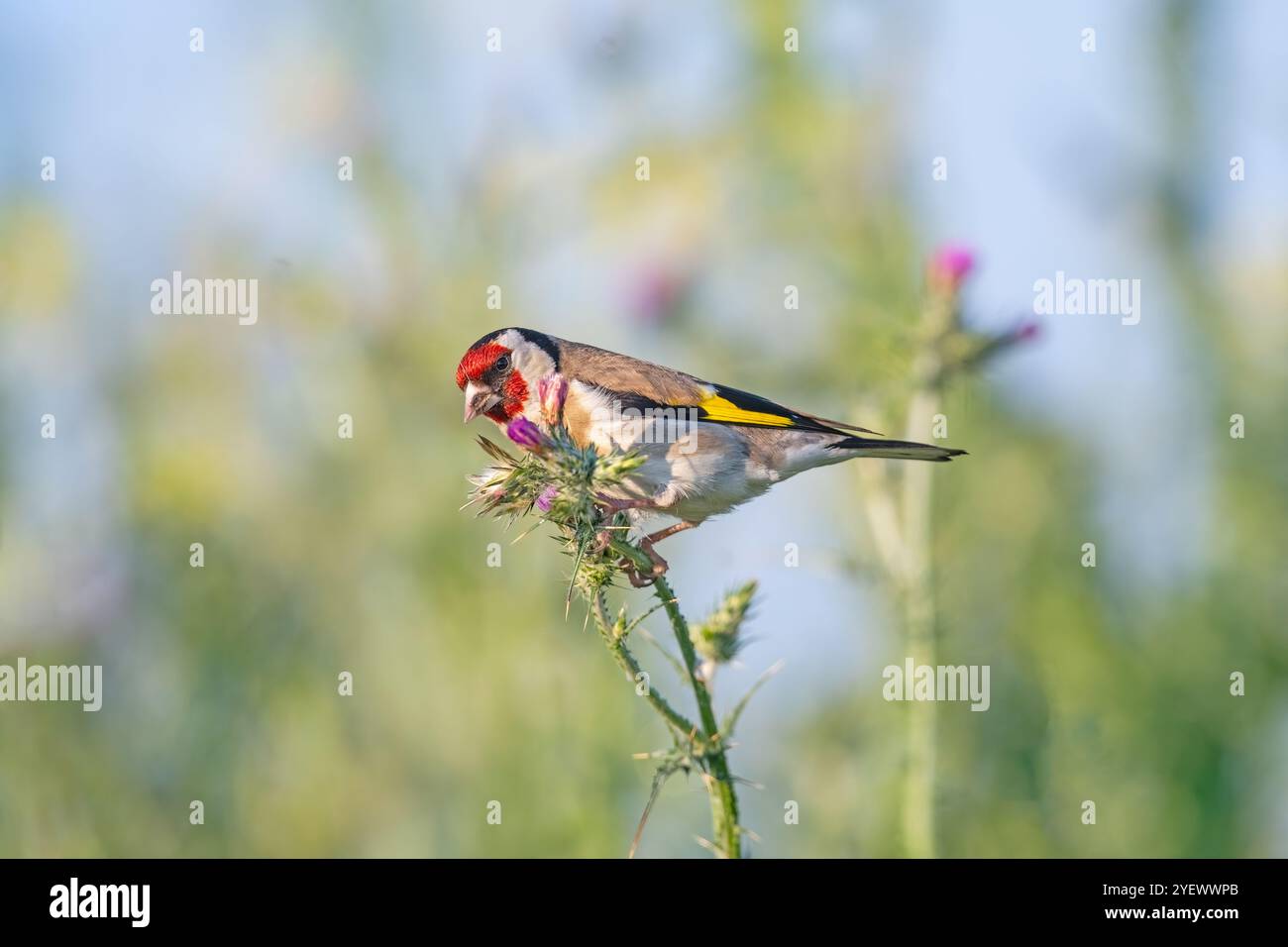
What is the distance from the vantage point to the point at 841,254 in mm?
8242

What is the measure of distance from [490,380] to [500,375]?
4 centimetres

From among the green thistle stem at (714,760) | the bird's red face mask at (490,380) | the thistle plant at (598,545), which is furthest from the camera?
the bird's red face mask at (490,380)

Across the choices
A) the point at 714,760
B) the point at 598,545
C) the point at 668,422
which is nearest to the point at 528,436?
the point at 598,545

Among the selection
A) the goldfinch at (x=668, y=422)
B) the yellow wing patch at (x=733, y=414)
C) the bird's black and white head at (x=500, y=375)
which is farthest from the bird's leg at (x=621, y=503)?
the bird's black and white head at (x=500, y=375)

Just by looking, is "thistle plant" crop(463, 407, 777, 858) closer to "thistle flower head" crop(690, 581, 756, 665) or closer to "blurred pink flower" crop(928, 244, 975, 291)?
"thistle flower head" crop(690, 581, 756, 665)

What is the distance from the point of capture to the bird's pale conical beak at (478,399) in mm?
5418

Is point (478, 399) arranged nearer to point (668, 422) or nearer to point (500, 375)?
point (500, 375)

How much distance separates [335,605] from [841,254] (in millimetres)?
3591

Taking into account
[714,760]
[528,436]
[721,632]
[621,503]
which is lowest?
[714,760]

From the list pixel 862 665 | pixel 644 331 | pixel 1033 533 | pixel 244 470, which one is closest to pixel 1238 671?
pixel 1033 533

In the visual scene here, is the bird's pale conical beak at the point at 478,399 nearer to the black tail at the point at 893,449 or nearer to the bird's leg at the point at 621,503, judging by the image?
the bird's leg at the point at 621,503

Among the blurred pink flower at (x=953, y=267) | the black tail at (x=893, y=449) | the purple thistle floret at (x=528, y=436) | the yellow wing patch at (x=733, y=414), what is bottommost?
the purple thistle floret at (x=528, y=436)

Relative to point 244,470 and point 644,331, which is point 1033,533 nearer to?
point 644,331

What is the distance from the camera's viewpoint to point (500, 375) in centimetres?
544
